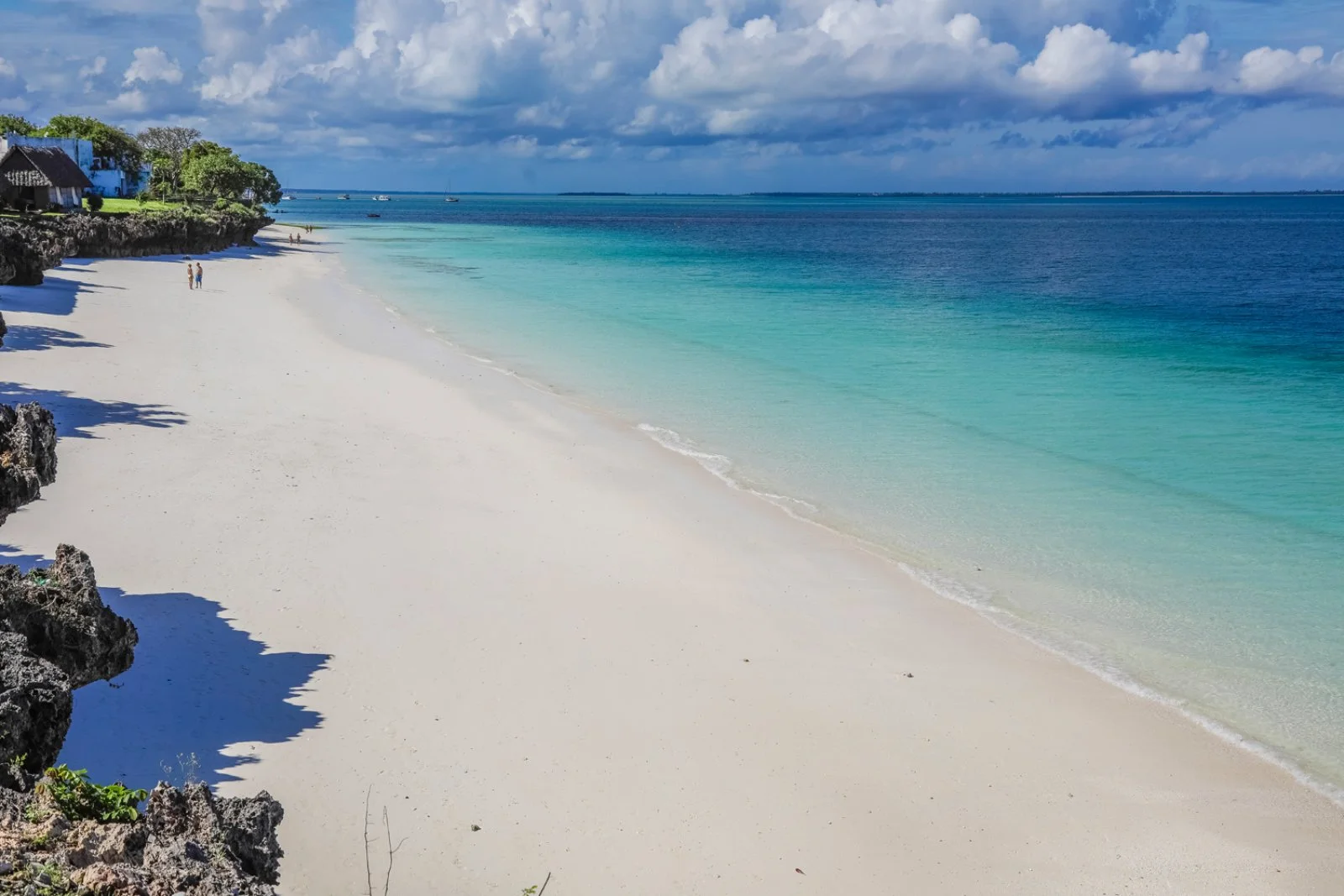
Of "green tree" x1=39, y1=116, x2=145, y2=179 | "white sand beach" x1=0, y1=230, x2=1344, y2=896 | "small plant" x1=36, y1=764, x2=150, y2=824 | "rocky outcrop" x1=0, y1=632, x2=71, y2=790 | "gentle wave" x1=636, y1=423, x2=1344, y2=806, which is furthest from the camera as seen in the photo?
"green tree" x1=39, y1=116, x2=145, y2=179

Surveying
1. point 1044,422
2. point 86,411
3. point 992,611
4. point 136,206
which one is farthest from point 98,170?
point 992,611

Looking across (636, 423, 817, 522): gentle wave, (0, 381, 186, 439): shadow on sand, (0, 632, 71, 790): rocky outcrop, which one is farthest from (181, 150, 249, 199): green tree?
(0, 632, 71, 790): rocky outcrop

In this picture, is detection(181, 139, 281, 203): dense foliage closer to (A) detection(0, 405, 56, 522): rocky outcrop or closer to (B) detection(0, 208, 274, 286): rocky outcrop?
(B) detection(0, 208, 274, 286): rocky outcrop

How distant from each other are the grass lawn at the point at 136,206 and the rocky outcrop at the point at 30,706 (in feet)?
213

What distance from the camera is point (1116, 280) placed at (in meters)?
67.1

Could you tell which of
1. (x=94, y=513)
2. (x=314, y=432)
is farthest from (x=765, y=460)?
(x=94, y=513)

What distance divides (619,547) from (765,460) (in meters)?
6.55

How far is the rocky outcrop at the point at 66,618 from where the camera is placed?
30.9ft

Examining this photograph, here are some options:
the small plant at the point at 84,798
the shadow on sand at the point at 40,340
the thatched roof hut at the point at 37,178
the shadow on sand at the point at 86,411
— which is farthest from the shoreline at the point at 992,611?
the thatched roof hut at the point at 37,178

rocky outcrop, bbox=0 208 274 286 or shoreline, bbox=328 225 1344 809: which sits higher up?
rocky outcrop, bbox=0 208 274 286

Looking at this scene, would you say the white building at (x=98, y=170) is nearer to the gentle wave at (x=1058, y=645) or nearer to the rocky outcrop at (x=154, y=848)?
the gentle wave at (x=1058, y=645)

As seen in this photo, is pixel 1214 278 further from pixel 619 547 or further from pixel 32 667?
pixel 32 667

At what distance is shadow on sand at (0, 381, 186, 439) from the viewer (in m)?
19.2

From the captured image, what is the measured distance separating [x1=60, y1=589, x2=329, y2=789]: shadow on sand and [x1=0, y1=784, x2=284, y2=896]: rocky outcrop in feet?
8.70
